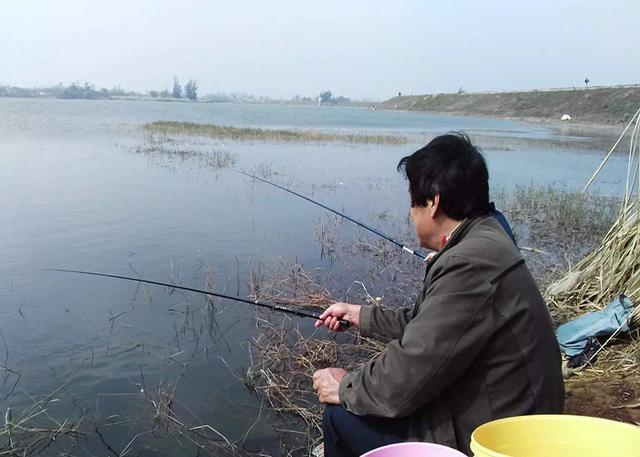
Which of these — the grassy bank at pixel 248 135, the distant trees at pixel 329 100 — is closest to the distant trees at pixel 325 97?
the distant trees at pixel 329 100

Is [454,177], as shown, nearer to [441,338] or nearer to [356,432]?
[441,338]

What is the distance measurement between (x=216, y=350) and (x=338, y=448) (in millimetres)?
3210

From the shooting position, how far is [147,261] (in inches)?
301

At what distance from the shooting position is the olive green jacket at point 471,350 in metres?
1.80

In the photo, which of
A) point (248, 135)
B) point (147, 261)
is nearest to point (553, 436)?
point (147, 261)

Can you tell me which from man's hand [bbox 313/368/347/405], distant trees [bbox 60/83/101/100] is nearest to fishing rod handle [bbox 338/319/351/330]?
man's hand [bbox 313/368/347/405]

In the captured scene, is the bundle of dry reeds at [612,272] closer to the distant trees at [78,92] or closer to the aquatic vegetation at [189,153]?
the aquatic vegetation at [189,153]

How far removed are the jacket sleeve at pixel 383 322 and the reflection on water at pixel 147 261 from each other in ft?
5.90

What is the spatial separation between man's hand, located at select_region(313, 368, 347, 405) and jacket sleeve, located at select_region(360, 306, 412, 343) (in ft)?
1.01

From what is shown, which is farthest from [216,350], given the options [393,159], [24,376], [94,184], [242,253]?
[393,159]

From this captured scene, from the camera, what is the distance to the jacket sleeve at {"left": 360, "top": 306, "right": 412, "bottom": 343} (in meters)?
2.53

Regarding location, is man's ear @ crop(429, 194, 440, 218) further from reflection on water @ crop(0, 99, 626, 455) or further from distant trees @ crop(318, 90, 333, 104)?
distant trees @ crop(318, 90, 333, 104)

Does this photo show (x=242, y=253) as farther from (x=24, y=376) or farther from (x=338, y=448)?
(x=338, y=448)

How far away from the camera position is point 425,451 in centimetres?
160
